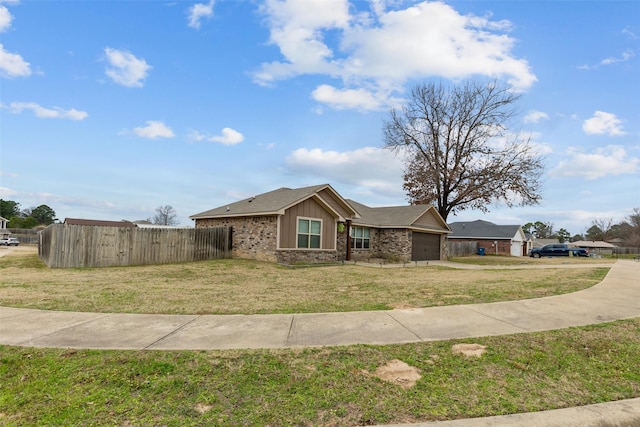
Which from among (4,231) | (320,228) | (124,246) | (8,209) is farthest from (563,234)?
(8,209)

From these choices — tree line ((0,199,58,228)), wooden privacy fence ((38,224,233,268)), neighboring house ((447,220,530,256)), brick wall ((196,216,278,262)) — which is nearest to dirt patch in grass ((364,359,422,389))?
brick wall ((196,216,278,262))

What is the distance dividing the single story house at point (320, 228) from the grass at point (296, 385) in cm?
1276

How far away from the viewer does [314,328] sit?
5.35 metres

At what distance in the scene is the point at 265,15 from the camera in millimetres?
11953

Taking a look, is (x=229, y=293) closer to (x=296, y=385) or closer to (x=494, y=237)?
(x=296, y=385)

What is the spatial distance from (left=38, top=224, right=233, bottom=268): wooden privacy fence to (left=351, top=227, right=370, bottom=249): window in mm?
8519

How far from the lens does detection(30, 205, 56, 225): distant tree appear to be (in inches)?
2977

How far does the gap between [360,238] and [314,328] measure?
18.2 metres

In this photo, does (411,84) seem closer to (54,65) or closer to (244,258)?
(244,258)

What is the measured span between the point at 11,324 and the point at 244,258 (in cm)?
1326

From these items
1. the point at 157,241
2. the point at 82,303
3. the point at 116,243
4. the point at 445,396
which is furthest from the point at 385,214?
the point at 445,396

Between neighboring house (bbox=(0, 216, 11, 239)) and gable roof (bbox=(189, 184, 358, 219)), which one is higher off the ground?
gable roof (bbox=(189, 184, 358, 219))

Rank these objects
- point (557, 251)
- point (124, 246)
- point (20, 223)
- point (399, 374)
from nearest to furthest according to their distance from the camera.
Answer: point (399, 374)
point (124, 246)
point (557, 251)
point (20, 223)

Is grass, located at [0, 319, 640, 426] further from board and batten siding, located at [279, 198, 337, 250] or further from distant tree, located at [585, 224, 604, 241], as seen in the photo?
distant tree, located at [585, 224, 604, 241]
